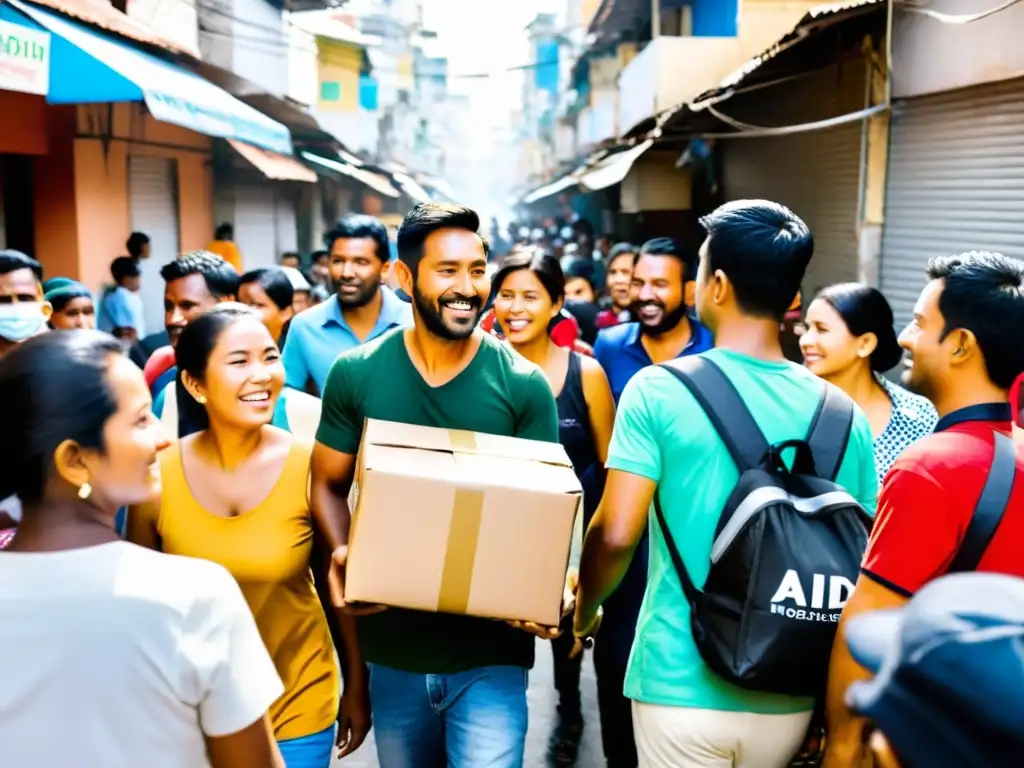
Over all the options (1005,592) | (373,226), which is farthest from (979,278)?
(373,226)

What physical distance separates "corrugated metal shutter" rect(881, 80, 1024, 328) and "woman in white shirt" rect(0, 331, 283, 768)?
6187 millimetres

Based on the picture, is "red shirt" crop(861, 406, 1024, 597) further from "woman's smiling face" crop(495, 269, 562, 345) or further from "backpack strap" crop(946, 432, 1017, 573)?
"woman's smiling face" crop(495, 269, 562, 345)

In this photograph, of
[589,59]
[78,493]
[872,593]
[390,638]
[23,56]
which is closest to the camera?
[78,493]

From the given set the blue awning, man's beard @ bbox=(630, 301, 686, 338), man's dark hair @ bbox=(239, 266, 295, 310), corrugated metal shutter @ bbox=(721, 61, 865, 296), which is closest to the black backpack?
man's beard @ bbox=(630, 301, 686, 338)

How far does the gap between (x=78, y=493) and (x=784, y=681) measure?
1.45 metres

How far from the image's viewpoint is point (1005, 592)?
1014mm

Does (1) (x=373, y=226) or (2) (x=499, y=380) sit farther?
(1) (x=373, y=226)

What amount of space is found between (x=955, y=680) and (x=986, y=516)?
1.21 metres

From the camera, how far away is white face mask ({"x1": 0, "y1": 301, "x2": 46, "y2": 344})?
4.32 meters

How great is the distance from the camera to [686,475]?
2330 millimetres

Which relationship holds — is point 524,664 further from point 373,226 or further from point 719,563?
point 373,226

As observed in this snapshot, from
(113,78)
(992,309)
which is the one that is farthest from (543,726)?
(113,78)

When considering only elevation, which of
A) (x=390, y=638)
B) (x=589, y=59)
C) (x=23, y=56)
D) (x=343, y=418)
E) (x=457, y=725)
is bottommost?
(x=457, y=725)

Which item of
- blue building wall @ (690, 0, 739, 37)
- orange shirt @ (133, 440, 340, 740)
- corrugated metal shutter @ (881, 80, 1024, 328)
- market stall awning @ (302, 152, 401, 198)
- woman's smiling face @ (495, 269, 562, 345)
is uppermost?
blue building wall @ (690, 0, 739, 37)
